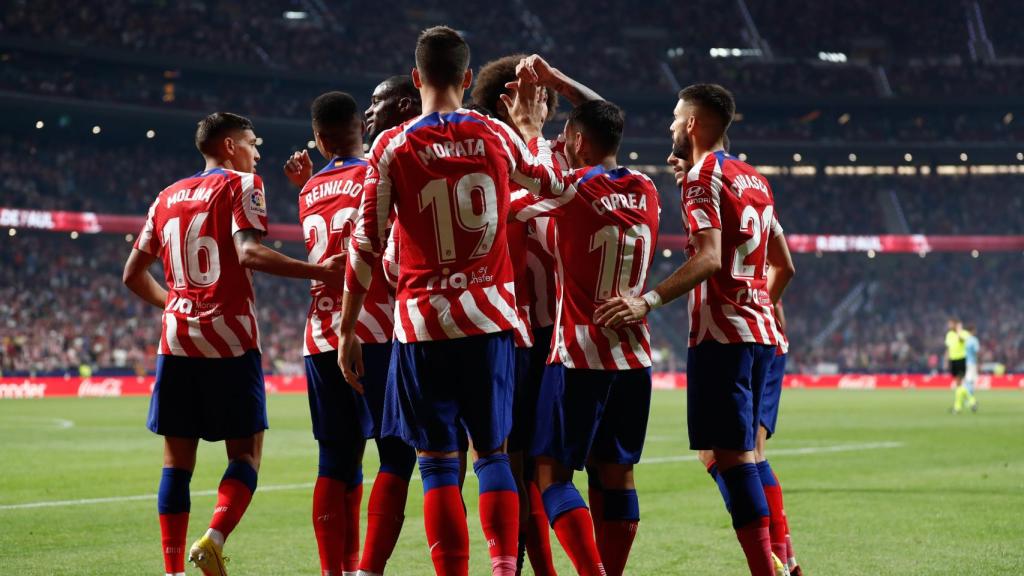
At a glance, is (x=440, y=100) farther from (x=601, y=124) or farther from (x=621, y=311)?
(x=621, y=311)

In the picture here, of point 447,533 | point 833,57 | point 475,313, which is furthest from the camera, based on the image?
point 833,57

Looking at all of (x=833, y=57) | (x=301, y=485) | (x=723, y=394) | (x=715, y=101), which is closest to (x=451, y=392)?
(x=723, y=394)

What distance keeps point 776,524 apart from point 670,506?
3.91 m

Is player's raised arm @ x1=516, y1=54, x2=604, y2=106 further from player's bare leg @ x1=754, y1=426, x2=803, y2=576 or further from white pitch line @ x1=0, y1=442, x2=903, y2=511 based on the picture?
white pitch line @ x1=0, y1=442, x2=903, y2=511

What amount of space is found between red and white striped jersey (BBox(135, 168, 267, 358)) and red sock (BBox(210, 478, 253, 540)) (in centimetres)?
66

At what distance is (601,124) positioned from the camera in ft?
18.0

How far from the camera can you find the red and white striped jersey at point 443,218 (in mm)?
4645

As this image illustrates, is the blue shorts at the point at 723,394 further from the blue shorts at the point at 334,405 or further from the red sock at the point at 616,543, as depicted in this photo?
the blue shorts at the point at 334,405

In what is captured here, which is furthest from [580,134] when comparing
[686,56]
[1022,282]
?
[1022,282]

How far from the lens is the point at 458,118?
184 inches

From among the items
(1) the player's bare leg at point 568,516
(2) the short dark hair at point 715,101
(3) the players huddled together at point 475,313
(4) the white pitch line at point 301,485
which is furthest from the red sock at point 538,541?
(4) the white pitch line at point 301,485

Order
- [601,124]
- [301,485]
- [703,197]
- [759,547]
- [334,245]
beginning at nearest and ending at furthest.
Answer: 1. [759,547]
2. [703,197]
3. [601,124]
4. [334,245]
5. [301,485]

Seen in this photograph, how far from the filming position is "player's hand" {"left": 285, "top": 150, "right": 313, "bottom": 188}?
245 inches

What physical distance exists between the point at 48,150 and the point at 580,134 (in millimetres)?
44381
